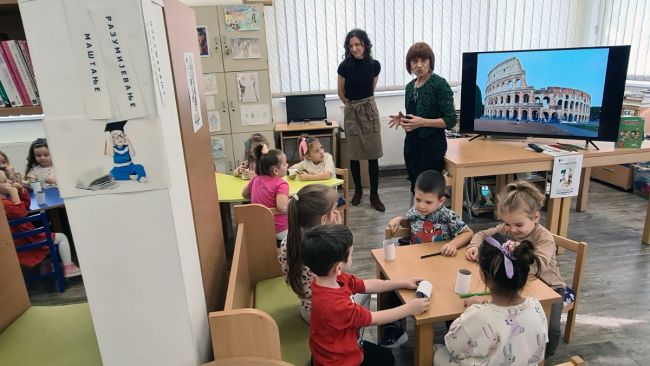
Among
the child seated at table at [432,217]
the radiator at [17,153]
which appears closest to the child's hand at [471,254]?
the child seated at table at [432,217]

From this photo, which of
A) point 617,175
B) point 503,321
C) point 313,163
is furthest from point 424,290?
point 617,175

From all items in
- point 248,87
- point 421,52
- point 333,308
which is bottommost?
point 333,308

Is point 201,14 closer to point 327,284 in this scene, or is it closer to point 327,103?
point 327,103

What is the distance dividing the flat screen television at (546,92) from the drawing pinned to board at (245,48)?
223 cm

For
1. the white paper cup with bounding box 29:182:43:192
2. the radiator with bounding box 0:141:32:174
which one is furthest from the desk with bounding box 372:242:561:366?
the radiator with bounding box 0:141:32:174

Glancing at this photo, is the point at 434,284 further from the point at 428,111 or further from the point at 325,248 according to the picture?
the point at 428,111

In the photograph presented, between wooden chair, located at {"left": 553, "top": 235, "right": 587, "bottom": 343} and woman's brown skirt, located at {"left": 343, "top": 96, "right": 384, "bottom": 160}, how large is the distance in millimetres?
2458

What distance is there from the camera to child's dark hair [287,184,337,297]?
1.74m

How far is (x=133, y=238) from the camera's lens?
101cm

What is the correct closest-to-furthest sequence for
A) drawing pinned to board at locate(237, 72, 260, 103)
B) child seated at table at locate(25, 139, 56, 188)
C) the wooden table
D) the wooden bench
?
the wooden bench → the wooden table → child seated at table at locate(25, 139, 56, 188) → drawing pinned to board at locate(237, 72, 260, 103)

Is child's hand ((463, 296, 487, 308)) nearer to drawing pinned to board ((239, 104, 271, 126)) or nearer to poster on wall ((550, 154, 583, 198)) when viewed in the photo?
poster on wall ((550, 154, 583, 198))

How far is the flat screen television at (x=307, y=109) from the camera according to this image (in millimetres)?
5207

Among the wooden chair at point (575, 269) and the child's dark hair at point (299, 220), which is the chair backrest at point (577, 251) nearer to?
the wooden chair at point (575, 269)

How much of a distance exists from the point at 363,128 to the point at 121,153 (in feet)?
11.7
